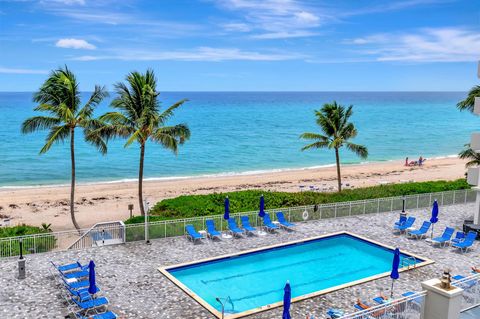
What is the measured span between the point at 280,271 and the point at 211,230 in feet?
14.6

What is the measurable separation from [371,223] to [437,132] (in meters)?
105

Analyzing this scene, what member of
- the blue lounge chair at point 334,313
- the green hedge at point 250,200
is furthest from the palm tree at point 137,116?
the blue lounge chair at point 334,313

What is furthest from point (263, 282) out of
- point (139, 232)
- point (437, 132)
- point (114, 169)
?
point (437, 132)

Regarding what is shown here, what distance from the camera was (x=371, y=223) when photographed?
25.9 meters

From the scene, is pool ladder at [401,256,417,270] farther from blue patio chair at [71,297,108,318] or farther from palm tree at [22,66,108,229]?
palm tree at [22,66,108,229]

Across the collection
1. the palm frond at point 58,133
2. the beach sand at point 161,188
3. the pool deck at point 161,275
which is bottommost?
the beach sand at point 161,188

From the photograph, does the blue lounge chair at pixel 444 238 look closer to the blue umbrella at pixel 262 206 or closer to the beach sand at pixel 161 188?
the blue umbrella at pixel 262 206

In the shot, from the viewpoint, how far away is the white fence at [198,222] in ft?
65.5

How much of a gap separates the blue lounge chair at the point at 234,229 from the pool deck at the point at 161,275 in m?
0.59

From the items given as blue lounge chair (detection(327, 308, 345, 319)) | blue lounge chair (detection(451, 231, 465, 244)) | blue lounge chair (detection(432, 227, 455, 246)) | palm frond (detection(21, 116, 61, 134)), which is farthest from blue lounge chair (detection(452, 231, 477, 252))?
palm frond (detection(21, 116, 61, 134))

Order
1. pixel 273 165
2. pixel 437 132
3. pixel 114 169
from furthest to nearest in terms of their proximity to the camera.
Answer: pixel 437 132 → pixel 273 165 → pixel 114 169

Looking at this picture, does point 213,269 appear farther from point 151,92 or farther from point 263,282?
point 151,92

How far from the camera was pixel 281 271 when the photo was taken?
64.6ft

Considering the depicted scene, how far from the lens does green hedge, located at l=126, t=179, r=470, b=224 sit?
85.6ft
